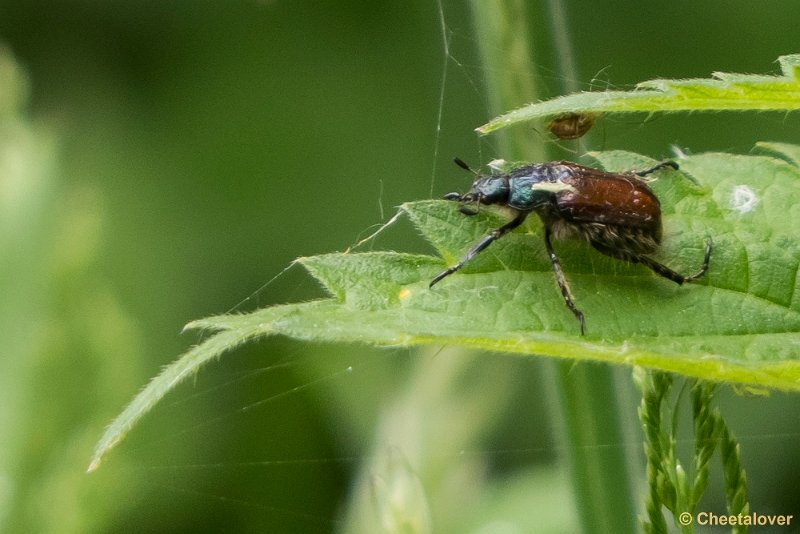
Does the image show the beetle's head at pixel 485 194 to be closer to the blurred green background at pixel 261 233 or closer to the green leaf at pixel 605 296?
the green leaf at pixel 605 296

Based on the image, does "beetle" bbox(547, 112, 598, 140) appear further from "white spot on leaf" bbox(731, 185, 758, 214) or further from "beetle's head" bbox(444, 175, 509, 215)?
"white spot on leaf" bbox(731, 185, 758, 214)

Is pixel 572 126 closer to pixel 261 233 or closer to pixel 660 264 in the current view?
pixel 660 264

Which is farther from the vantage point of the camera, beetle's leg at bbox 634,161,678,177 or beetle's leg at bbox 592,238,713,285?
beetle's leg at bbox 634,161,678,177

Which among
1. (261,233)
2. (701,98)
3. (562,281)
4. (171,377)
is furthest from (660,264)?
(261,233)

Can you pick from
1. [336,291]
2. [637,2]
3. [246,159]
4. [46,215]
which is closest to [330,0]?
[246,159]

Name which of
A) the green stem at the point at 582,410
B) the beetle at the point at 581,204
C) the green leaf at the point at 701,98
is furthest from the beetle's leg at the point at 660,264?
the green leaf at the point at 701,98

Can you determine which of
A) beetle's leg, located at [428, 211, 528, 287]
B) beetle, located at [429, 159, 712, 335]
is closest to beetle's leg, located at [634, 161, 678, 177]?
beetle, located at [429, 159, 712, 335]

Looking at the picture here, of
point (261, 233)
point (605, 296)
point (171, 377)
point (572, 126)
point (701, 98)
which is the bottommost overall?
point (261, 233)
